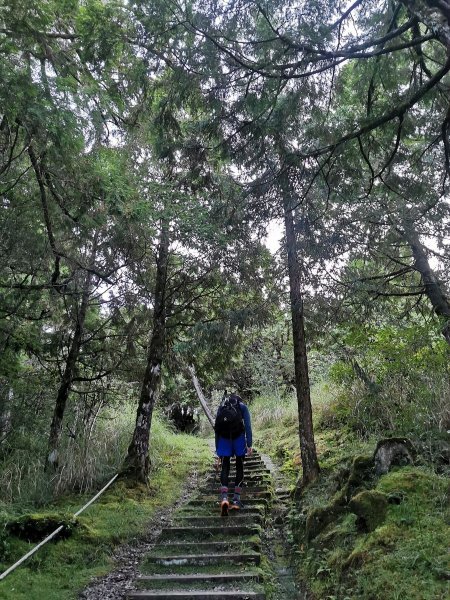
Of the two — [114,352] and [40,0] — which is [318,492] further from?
[40,0]

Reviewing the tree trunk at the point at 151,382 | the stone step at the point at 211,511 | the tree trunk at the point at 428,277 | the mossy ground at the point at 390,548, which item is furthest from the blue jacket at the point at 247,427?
the tree trunk at the point at 428,277

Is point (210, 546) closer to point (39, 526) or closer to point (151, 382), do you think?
point (39, 526)

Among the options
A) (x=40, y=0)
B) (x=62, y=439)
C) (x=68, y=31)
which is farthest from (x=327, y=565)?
(x=68, y=31)

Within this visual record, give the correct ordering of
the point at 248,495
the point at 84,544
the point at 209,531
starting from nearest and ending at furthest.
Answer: the point at 84,544 → the point at 209,531 → the point at 248,495

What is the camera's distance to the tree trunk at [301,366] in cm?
715

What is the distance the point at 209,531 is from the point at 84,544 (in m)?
1.54

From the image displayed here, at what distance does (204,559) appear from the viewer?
5.00m

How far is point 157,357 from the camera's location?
8.91 m

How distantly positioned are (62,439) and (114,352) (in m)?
1.88

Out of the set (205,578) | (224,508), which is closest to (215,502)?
(224,508)

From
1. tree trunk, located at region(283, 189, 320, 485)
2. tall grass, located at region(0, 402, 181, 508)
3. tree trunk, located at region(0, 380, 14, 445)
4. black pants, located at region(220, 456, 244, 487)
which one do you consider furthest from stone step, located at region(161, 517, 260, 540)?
tree trunk, located at region(0, 380, 14, 445)

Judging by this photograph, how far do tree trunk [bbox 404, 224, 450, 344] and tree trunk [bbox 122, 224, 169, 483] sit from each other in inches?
164

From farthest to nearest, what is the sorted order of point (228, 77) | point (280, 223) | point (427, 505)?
point (280, 223) < point (228, 77) < point (427, 505)

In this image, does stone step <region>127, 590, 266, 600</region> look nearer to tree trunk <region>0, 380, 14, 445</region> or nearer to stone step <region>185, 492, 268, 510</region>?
stone step <region>185, 492, 268, 510</region>
